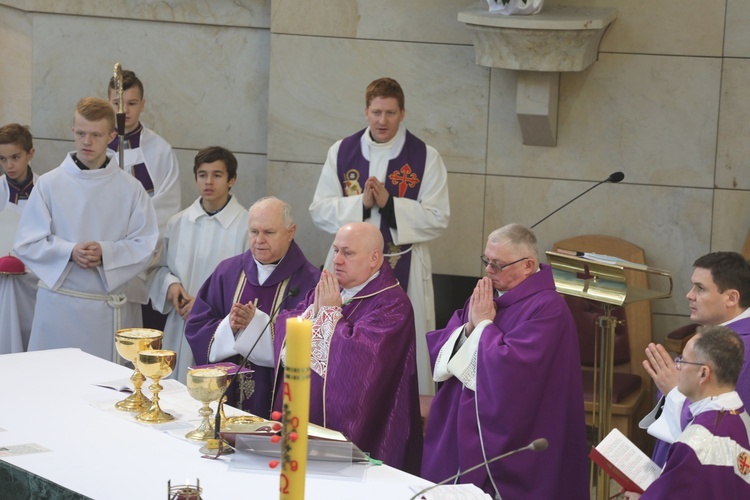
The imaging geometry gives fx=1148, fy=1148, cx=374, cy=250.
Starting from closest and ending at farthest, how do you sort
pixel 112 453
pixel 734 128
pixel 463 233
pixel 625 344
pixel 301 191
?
pixel 112 453
pixel 625 344
pixel 734 128
pixel 463 233
pixel 301 191

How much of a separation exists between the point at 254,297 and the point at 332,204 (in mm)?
1383

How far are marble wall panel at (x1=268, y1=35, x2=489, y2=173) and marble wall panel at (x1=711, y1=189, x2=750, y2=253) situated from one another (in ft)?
5.17

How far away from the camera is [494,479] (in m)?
4.70

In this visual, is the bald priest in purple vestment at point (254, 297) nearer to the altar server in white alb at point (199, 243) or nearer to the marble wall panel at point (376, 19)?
the altar server in white alb at point (199, 243)

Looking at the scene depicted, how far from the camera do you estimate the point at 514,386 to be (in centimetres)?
466

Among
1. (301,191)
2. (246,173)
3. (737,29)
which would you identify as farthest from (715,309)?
(246,173)

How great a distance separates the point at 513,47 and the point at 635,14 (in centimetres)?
94

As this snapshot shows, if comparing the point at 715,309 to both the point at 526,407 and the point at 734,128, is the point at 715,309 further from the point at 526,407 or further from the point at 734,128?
the point at 734,128

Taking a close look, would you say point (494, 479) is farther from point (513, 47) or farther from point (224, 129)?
point (224, 129)

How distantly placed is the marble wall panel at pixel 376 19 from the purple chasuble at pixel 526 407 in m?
3.29

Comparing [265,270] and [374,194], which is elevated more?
[374,194]

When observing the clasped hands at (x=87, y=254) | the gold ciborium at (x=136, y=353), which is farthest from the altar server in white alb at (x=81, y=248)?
the gold ciborium at (x=136, y=353)

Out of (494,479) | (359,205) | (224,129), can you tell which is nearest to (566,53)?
(359,205)

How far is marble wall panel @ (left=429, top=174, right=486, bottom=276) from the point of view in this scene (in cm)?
785
